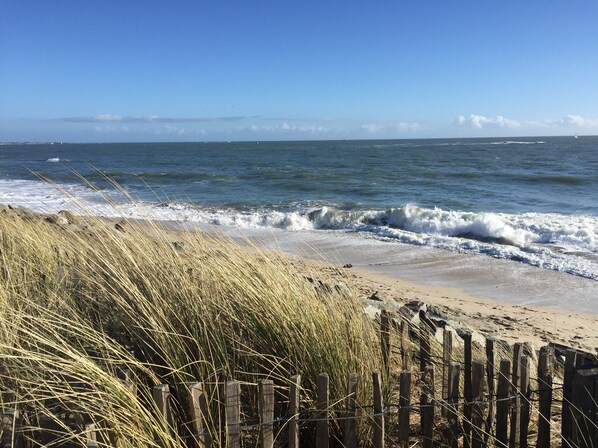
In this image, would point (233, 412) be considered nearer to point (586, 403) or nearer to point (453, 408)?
point (453, 408)

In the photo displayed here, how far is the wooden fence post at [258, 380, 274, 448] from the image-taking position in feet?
8.18

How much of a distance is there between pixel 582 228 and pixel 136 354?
45.1 ft

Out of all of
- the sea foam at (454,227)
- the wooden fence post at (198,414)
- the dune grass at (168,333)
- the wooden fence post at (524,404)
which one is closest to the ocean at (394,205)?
the sea foam at (454,227)

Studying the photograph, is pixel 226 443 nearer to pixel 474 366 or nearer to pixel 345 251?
pixel 474 366

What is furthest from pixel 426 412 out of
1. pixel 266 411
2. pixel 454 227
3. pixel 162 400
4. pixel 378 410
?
pixel 454 227

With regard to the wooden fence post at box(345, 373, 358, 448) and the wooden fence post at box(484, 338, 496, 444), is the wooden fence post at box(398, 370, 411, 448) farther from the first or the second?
the wooden fence post at box(484, 338, 496, 444)

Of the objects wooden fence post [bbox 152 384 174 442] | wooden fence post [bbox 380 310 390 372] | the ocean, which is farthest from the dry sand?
wooden fence post [bbox 152 384 174 442]

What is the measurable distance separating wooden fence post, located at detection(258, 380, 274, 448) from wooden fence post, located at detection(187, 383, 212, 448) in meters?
0.28

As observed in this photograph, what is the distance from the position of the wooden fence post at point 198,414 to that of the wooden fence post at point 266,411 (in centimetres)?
28

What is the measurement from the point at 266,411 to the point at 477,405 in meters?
1.30

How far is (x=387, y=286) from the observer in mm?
9625

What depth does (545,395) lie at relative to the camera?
2.93 m

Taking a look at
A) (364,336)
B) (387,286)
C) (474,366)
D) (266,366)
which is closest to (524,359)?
(474,366)

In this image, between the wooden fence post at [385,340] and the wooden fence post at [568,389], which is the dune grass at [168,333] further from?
the wooden fence post at [568,389]
